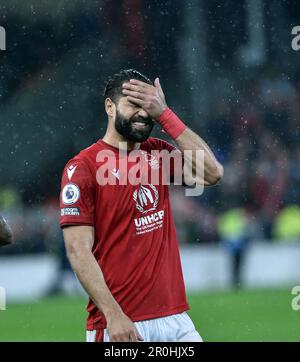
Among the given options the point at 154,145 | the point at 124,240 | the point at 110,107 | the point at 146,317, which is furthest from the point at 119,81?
the point at 146,317

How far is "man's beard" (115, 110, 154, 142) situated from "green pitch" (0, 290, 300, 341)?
5201mm

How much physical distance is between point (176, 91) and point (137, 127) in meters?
12.3

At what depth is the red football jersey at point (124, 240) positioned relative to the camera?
16.3ft

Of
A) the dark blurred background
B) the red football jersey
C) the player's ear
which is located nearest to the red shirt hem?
the red football jersey

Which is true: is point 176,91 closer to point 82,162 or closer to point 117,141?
point 117,141

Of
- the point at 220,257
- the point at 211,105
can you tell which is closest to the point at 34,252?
the point at 220,257

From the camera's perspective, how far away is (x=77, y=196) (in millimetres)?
4902

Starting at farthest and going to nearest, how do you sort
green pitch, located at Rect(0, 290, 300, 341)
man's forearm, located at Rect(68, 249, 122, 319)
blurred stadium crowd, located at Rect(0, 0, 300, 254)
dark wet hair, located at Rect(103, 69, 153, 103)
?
blurred stadium crowd, located at Rect(0, 0, 300, 254), green pitch, located at Rect(0, 290, 300, 341), dark wet hair, located at Rect(103, 69, 153, 103), man's forearm, located at Rect(68, 249, 122, 319)

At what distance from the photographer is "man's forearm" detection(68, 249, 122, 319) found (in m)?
4.71

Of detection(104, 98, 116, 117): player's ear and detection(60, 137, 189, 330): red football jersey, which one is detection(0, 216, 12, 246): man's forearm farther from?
detection(104, 98, 116, 117): player's ear

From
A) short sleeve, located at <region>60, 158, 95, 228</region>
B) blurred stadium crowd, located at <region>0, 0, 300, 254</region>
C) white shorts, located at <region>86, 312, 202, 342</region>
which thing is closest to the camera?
short sleeve, located at <region>60, 158, 95, 228</region>

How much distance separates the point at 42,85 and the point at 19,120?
73 centimetres

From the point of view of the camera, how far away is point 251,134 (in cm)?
1745

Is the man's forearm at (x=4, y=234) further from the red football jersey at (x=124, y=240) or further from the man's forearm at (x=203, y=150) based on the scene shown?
the man's forearm at (x=203, y=150)
